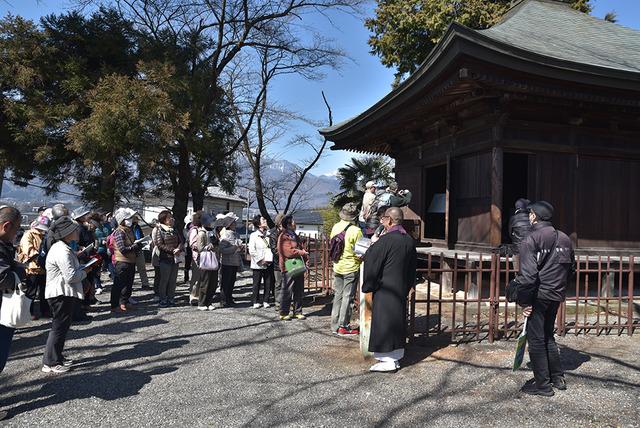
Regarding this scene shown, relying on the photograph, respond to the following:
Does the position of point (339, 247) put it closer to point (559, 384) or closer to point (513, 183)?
point (559, 384)

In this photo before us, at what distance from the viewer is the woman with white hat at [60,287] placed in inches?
171

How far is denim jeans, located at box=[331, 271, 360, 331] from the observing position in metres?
5.89

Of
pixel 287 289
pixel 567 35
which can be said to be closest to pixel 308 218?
pixel 567 35

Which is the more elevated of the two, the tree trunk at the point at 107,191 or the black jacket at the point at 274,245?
the tree trunk at the point at 107,191

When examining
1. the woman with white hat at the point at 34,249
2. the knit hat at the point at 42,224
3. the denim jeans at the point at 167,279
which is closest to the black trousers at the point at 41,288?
the woman with white hat at the point at 34,249

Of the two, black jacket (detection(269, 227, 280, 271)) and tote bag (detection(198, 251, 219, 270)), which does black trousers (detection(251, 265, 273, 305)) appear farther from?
tote bag (detection(198, 251, 219, 270))

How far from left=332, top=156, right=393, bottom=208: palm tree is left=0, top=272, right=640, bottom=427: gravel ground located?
1082cm

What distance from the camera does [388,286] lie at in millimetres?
4492

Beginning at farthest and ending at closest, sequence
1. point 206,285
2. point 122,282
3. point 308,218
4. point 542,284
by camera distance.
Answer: point 308,218
point 206,285
point 122,282
point 542,284

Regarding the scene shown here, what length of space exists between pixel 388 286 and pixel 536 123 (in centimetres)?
573

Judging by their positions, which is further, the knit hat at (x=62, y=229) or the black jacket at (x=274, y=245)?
the black jacket at (x=274, y=245)

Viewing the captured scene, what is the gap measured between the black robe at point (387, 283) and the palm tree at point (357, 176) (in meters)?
12.0

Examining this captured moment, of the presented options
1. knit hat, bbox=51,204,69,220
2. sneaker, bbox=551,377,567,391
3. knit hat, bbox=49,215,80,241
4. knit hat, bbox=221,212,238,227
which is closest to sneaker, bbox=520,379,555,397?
sneaker, bbox=551,377,567,391

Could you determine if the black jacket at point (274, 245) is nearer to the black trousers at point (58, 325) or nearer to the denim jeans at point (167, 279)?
the denim jeans at point (167, 279)
